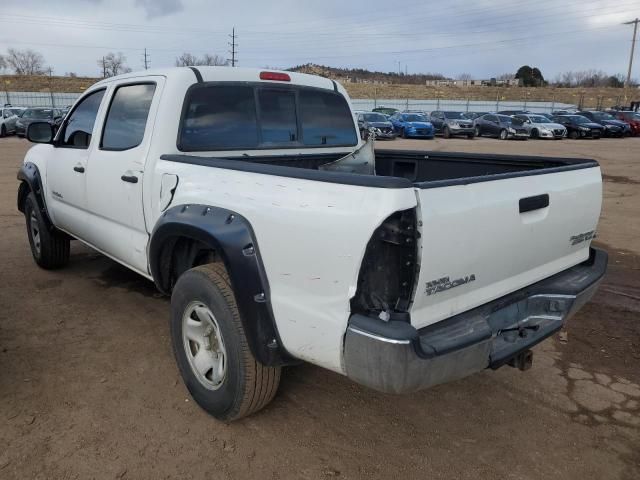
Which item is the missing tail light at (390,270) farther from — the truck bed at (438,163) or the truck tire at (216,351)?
the truck bed at (438,163)

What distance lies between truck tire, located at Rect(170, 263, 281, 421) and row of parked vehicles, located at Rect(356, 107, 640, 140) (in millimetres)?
25081

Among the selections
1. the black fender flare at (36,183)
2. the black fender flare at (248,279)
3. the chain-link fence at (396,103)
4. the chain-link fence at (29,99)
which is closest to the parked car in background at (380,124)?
the chain-link fence at (396,103)

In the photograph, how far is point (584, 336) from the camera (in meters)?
4.25

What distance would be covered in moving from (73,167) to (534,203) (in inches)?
143

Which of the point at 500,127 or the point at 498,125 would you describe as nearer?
the point at 500,127

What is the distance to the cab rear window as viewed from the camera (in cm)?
355

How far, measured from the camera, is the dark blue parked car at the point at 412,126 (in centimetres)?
2820

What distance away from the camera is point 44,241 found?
5414 millimetres

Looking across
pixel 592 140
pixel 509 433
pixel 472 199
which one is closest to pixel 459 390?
pixel 509 433

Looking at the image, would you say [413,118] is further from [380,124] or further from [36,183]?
[36,183]

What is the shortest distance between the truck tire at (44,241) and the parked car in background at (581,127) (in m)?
31.1

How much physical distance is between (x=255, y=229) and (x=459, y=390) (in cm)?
182

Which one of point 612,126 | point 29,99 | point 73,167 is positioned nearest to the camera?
point 73,167

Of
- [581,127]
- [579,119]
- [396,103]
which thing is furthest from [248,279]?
[396,103]
